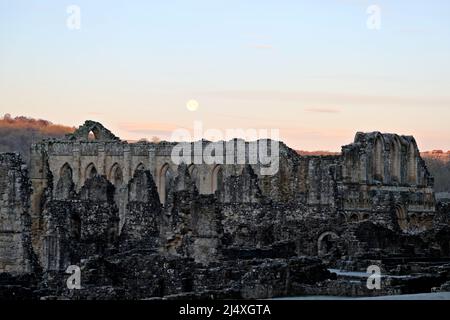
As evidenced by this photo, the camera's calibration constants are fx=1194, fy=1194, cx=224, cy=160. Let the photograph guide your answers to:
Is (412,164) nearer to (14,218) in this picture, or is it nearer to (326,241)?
(326,241)

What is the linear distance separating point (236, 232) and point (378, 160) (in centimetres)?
1826

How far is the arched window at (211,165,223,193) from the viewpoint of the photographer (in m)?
61.4

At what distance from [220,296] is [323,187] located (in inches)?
960

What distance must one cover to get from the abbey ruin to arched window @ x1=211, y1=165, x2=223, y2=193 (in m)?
7.13

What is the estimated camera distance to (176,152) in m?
65.6

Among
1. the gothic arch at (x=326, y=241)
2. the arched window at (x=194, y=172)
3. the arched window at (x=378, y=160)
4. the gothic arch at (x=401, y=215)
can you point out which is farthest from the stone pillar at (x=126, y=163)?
the gothic arch at (x=326, y=241)

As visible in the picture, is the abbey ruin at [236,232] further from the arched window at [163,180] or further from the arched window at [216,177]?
the arched window at [163,180]

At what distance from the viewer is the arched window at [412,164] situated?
176 ft

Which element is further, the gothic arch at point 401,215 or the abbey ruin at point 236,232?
the gothic arch at point 401,215

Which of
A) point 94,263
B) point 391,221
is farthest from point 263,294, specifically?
point 391,221

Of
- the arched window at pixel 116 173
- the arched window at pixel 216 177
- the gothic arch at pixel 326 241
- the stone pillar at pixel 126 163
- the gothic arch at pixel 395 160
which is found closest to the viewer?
the gothic arch at pixel 326 241

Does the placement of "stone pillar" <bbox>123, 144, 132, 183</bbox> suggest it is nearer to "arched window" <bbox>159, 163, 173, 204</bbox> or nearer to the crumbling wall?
"arched window" <bbox>159, 163, 173, 204</bbox>

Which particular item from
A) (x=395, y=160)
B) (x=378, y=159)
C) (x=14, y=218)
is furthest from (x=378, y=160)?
(x=14, y=218)

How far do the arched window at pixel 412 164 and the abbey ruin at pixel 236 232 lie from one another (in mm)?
50
